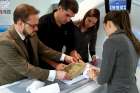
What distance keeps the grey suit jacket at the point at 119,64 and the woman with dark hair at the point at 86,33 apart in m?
0.86

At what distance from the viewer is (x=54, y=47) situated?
86.7 inches

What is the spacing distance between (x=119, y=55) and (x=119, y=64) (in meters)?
0.06

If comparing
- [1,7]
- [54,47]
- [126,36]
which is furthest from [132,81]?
[1,7]

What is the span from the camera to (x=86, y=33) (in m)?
2.33

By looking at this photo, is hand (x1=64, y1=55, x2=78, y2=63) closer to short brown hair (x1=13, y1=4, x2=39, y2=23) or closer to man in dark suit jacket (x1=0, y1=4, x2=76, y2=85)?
man in dark suit jacket (x1=0, y1=4, x2=76, y2=85)

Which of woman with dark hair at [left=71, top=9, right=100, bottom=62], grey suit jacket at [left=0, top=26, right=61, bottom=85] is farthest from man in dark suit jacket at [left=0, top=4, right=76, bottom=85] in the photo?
woman with dark hair at [left=71, top=9, right=100, bottom=62]

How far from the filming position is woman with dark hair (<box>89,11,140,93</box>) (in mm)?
1374

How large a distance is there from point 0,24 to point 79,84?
8.89ft

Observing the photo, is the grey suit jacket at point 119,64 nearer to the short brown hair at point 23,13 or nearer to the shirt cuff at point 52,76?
the shirt cuff at point 52,76

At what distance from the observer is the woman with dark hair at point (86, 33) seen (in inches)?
89.1

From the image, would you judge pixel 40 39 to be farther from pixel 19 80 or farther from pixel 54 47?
pixel 19 80

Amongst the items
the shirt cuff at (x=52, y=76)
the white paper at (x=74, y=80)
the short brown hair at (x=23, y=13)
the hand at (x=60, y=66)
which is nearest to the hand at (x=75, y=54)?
the hand at (x=60, y=66)

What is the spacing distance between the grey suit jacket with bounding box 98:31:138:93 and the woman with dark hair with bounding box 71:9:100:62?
0.86 meters

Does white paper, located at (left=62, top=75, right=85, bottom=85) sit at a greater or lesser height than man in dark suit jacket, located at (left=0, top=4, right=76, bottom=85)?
lesser
